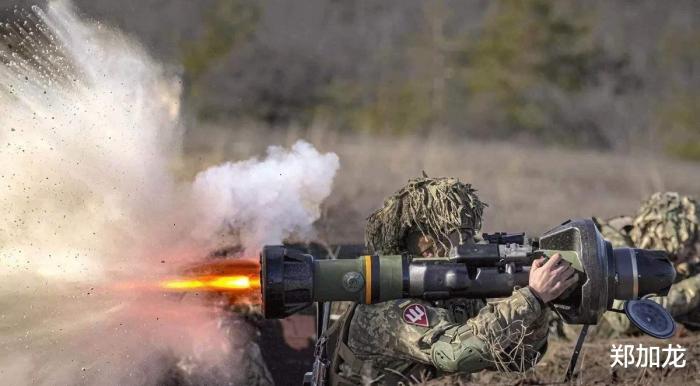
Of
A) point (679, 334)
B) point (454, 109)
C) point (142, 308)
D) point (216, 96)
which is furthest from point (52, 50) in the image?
point (454, 109)

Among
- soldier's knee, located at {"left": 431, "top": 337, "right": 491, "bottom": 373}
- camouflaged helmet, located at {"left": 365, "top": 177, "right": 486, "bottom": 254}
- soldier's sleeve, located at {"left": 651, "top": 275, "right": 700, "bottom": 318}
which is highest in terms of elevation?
camouflaged helmet, located at {"left": 365, "top": 177, "right": 486, "bottom": 254}

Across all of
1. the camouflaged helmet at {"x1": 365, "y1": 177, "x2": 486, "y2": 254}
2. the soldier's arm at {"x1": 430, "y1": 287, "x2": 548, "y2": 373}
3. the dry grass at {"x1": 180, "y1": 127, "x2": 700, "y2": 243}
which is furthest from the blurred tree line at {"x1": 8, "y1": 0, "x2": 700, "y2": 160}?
the soldier's arm at {"x1": 430, "y1": 287, "x2": 548, "y2": 373}

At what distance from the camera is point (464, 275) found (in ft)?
13.5

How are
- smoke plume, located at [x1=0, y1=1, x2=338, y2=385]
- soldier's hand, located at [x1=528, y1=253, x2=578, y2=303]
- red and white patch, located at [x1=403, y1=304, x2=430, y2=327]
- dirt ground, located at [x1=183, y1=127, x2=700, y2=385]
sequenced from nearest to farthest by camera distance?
1. soldier's hand, located at [x1=528, y1=253, x2=578, y2=303]
2. red and white patch, located at [x1=403, y1=304, x2=430, y2=327]
3. smoke plume, located at [x1=0, y1=1, x2=338, y2=385]
4. dirt ground, located at [x1=183, y1=127, x2=700, y2=385]

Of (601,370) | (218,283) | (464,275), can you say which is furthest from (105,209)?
(601,370)

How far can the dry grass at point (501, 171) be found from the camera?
1285cm

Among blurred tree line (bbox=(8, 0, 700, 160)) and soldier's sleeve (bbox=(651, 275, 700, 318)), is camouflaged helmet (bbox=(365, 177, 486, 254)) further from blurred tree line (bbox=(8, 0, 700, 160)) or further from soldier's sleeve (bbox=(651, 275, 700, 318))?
blurred tree line (bbox=(8, 0, 700, 160))

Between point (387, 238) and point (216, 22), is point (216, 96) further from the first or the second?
point (387, 238)

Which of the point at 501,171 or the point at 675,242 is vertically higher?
the point at 501,171

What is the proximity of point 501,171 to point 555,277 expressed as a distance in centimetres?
1102

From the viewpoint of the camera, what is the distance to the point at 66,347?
6.07m

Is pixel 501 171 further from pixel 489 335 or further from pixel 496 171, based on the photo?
pixel 489 335

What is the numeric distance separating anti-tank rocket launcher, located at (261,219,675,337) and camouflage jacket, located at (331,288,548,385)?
11cm

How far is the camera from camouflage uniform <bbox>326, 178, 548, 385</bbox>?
416cm
